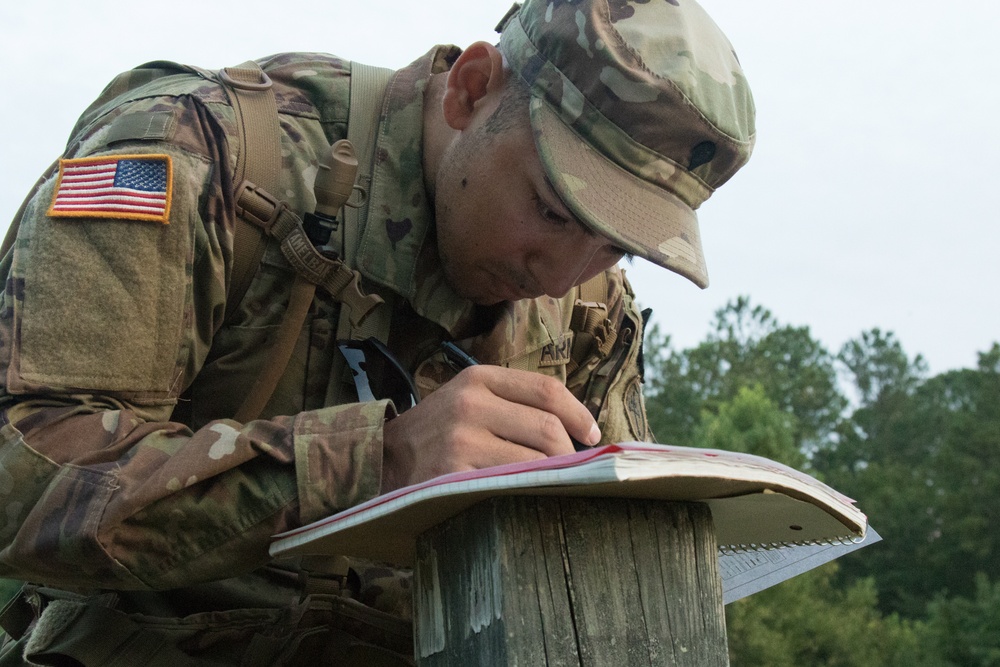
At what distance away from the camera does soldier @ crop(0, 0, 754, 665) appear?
2018mm

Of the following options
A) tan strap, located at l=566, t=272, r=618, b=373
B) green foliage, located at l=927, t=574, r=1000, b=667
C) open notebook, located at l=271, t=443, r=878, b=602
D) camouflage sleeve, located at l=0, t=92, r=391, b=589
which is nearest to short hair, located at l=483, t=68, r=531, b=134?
camouflage sleeve, located at l=0, t=92, r=391, b=589

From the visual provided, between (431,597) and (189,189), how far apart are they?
33.5 inches

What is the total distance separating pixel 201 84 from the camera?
8.14ft

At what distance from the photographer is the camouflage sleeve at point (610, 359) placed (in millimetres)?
3221

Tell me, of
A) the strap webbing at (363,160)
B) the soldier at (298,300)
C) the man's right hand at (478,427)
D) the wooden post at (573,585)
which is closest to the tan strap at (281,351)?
the soldier at (298,300)

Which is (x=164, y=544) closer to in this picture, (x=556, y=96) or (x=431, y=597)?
(x=431, y=597)

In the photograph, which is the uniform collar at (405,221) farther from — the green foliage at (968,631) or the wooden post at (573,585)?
the green foliage at (968,631)

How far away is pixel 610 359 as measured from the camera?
10.8 ft

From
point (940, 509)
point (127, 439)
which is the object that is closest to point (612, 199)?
point (127, 439)

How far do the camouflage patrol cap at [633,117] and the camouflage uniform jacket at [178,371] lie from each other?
42 cm

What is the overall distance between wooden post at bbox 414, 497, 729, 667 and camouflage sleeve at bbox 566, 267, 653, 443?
130cm

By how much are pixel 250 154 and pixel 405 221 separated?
39 cm

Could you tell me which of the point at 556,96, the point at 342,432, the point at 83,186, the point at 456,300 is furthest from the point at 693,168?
the point at 83,186

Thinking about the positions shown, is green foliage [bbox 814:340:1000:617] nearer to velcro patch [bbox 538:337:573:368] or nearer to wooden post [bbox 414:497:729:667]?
velcro patch [bbox 538:337:573:368]
